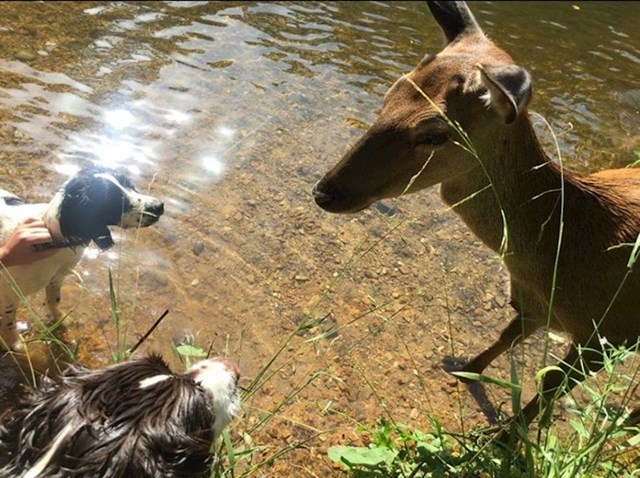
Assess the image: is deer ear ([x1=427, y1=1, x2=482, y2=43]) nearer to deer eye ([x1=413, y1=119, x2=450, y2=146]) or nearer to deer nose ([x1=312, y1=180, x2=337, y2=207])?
deer eye ([x1=413, y1=119, x2=450, y2=146])

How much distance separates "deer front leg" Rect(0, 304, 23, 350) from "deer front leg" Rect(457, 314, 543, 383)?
10.1 ft

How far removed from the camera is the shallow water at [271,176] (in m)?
4.17

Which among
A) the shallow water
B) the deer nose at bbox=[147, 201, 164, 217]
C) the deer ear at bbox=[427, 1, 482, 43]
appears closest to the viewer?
the deer ear at bbox=[427, 1, 482, 43]

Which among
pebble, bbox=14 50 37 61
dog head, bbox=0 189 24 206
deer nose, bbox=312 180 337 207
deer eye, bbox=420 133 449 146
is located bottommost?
pebble, bbox=14 50 37 61

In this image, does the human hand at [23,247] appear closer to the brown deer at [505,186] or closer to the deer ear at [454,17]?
the brown deer at [505,186]

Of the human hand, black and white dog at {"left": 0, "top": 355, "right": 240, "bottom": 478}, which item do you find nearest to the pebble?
the human hand

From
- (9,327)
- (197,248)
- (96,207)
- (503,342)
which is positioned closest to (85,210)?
(96,207)

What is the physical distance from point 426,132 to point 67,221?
7.29 feet

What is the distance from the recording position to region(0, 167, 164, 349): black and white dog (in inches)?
141

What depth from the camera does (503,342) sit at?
406 cm

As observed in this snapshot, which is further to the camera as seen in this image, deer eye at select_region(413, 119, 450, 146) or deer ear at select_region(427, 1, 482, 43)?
deer ear at select_region(427, 1, 482, 43)

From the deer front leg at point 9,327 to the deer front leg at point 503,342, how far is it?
3.08m

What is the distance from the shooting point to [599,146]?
6777mm

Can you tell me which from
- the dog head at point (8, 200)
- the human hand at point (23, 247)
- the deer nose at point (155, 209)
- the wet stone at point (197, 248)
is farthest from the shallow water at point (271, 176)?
the dog head at point (8, 200)
